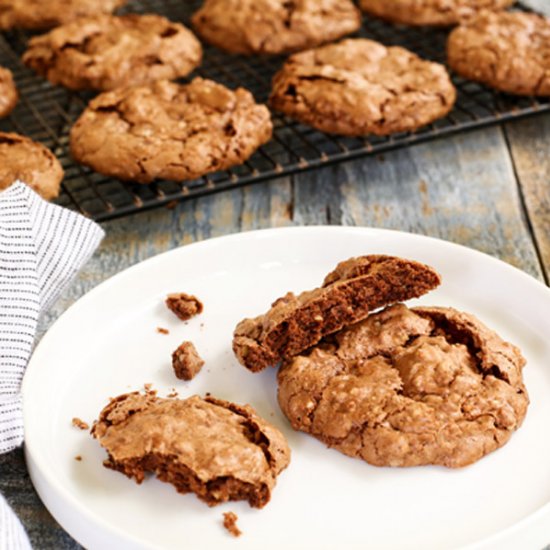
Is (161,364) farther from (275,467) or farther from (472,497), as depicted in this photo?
(472,497)

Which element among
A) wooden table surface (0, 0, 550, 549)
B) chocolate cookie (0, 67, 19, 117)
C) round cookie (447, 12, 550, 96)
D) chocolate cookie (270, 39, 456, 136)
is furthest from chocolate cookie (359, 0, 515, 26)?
chocolate cookie (0, 67, 19, 117)

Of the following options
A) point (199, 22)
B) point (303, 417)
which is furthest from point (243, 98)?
point (303, 417)

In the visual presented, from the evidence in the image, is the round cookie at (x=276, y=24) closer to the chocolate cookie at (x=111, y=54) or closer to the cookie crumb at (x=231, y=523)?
the chocolate cookie at (x=111, y=54)

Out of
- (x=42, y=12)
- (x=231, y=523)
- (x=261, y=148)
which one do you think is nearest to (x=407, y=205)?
(x=261, y=148)

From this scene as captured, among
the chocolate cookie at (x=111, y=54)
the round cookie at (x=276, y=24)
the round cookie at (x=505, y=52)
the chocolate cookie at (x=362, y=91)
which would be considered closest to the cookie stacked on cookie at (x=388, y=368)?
the chocolate cookie at (x=362, y=91)

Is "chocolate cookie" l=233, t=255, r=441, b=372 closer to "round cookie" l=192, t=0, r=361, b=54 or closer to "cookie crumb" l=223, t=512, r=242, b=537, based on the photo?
"cookie crumb" l=223, t=512, r=242, b=537

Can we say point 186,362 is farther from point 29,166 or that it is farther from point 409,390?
point 29,166

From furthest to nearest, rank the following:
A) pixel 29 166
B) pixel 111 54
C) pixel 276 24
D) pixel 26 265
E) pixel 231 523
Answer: pixel 276 24 < pixel 111 54 < pixel 29 166 < pixel 26 265 < pixel 231 523
